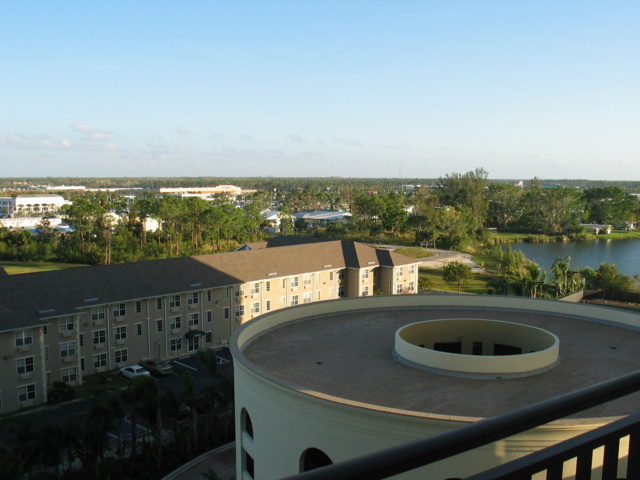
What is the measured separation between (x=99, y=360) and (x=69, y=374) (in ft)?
5.02

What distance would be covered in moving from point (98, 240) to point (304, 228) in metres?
28.4

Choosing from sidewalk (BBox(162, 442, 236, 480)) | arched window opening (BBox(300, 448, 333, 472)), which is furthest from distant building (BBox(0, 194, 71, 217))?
arched window opening (BBox(300, 448, 333, 472))

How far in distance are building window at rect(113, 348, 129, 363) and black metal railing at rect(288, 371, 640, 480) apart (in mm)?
23028

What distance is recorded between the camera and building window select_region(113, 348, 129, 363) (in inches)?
883

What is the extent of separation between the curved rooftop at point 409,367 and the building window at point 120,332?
40.1 feet

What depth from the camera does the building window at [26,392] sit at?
61.7 feet

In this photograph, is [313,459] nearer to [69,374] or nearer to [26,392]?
[26,392]

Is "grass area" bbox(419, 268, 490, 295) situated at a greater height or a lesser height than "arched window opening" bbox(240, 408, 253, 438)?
lesser

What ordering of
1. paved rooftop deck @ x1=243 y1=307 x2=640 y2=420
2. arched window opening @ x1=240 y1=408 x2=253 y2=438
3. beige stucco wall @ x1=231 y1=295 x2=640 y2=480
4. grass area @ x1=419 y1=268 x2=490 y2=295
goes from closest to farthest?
beige stucco wall @ x1=231 y1=295 x2=640 y2=480 < paved rooftop deck @ x1=243 y1=307 x2=640 y2=420 < arched window opening @ x1=240 y1=408 x2=253 y2=438 < grass area @ x1=419 y1=268 x2=490 y2=295

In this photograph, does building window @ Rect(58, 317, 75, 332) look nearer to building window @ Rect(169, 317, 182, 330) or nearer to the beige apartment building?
the beige apartment building

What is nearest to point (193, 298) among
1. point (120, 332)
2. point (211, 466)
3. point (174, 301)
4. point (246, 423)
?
point (174, 301)

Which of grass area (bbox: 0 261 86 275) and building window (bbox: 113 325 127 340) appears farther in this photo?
grass area (bbox: 0 261 86 275)

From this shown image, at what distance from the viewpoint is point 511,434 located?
4.66 ft

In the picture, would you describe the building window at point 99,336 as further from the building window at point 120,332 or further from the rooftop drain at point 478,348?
the rooftop drain at point 478,348
